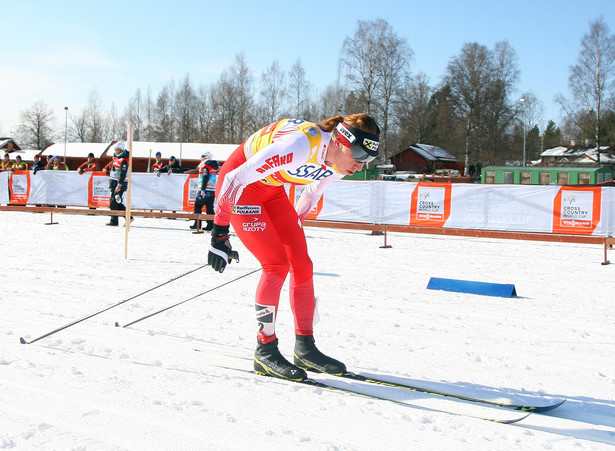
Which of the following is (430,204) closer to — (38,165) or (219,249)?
(219,249)

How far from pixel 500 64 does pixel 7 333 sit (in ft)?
170

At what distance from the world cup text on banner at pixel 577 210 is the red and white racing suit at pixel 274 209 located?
953 cm

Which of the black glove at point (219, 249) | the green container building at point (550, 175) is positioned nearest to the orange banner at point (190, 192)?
the black glove at point (219, 249)

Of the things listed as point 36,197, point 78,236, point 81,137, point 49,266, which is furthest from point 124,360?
point 81,137

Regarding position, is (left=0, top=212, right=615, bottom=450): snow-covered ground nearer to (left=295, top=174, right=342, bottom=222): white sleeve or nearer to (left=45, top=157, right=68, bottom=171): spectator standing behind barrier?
(left=295, top=174, right=342, bottom=222): white sleeve

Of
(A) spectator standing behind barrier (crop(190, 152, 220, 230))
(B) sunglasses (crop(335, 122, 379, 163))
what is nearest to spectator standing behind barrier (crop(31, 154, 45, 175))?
(A) spectator standing behind barrier (crop(190, 152, 220, 230))

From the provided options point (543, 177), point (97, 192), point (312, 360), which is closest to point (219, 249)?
point (312, 360)

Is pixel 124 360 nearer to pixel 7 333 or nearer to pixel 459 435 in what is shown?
pixel 7 333

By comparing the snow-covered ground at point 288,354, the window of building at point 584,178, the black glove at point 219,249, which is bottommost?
the snow-covered ground at point 288,354

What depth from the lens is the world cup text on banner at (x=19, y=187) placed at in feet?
56.9

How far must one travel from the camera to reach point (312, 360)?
3.58 meters

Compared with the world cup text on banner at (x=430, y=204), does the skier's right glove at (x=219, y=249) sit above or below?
below

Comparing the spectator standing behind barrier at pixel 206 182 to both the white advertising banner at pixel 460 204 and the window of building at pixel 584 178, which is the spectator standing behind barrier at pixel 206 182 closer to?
the white advertising banner at pixel 460 204

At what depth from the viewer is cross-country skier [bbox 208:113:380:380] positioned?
3174 mm
